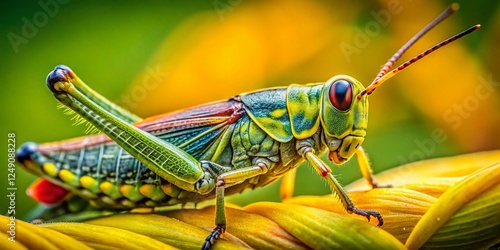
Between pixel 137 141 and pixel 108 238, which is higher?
pixel 137 141

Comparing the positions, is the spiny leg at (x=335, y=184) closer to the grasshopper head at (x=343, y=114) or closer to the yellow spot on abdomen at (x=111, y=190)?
the grasshopper head at (x=343, y=114)

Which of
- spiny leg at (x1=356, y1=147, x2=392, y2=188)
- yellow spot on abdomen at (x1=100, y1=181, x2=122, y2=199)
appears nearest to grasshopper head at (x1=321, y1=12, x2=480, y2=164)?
spiny leg at (x1=356, y1=147, x2=392, y2=188)

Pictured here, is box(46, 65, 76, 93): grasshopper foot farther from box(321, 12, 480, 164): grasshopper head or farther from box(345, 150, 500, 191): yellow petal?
box(345, 150, 500, 191): yellow petal

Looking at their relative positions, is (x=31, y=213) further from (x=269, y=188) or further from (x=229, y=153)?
(x=269, y=188)

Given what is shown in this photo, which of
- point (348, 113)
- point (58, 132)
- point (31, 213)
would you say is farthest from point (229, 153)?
point (58, 132)

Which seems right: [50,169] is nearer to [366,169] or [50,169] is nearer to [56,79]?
[56,79]

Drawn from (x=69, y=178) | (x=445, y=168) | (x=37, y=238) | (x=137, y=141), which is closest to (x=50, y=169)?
(x=69, y=178)
